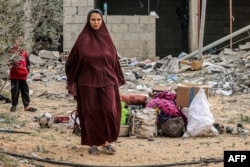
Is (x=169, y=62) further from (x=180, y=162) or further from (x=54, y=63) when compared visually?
(x=180, y=162)

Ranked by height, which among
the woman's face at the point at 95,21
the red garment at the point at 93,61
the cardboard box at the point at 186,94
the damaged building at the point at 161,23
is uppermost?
the damaged building at the point at 161,23

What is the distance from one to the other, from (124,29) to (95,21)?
9316mm

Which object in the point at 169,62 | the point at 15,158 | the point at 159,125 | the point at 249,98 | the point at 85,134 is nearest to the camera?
the point at 15,158

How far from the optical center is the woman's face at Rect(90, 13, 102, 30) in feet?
18.6

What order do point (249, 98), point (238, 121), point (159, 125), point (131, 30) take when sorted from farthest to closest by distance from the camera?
point (131, 30)
point (249, 98)
point (238, 121)
point (159, 125)

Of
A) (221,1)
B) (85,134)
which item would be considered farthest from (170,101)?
(221,1)

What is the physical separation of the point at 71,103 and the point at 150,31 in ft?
19.8

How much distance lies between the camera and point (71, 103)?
976 centimetres

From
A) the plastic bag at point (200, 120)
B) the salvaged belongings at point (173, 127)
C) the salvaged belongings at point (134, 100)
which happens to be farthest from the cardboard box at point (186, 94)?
the salvaged belongings at point (134, 100)

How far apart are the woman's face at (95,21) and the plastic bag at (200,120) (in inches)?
72.4

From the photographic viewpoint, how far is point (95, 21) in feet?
18.7

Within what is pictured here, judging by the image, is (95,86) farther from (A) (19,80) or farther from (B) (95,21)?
(A) (19,80)

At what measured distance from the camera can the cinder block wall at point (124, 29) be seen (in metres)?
15.0

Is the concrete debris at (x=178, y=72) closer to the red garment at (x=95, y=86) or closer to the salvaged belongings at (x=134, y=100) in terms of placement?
the salvaged belongings at (x=134, y=100)
